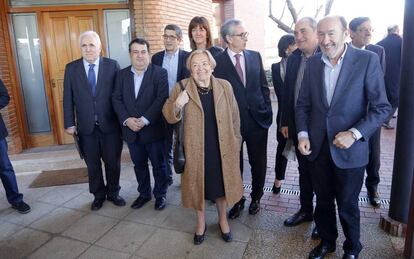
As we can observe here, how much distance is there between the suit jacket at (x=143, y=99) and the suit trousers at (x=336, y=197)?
1.69m

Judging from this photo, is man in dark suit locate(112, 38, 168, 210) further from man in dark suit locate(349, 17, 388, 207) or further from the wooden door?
the wooden door

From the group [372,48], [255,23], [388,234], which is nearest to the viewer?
[388,234]

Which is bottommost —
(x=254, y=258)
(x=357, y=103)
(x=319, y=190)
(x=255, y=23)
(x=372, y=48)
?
(x=254, y=258)

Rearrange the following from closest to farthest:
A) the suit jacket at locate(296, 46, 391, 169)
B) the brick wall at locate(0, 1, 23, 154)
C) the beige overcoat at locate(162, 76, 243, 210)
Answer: the suit jacket at locate(296, 46, 391, 169) → the beige overcoat at locate(162, 76, 243, 210) → the brick wall at locate(0, 1, 23, 154)

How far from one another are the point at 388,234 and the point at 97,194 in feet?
9.91

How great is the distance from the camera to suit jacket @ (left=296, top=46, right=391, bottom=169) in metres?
2.24

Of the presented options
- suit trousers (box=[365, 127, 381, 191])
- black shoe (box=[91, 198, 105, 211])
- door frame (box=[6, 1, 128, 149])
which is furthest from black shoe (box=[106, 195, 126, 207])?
door frame (box=[6, 1, 128, 149])

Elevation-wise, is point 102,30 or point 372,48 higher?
point 102,30

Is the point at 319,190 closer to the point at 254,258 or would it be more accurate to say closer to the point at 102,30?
the point at 254,258

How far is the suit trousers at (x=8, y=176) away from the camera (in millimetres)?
3598

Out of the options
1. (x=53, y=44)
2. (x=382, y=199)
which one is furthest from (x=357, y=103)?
(x=53, y=44)

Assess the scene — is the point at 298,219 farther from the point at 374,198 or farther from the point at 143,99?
the point at 143,99

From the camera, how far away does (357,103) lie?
2.29 m

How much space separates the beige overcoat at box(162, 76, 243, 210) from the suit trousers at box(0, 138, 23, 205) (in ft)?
6.67
